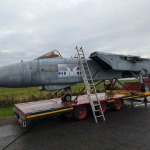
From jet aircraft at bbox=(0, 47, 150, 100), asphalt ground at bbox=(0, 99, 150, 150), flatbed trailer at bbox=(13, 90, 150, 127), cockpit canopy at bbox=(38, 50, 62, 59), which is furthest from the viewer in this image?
cockpit canopy at bbox=(38, 50, 62, 59)

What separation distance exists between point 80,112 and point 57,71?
233 cm

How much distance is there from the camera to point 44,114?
5.62 meters

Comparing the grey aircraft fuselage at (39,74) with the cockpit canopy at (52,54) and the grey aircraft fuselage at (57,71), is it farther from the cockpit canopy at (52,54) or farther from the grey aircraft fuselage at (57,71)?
the cockpit canopy at (52,54)

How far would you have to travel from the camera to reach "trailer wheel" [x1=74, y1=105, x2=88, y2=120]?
6.54m

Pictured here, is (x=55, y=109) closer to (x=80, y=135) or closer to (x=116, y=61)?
(x=80, y=135)

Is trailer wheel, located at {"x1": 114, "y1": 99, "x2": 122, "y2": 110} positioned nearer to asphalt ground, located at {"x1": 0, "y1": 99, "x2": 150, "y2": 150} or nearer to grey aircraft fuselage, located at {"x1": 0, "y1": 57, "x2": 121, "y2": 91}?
asphalt ground, located at {"x1": 0, "y1": 99, "x2": 150, "y2": 150}

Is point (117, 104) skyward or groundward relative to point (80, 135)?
skyward

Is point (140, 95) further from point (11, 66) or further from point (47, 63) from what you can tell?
point (11, 66)

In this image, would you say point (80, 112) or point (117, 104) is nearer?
point (80, 112)

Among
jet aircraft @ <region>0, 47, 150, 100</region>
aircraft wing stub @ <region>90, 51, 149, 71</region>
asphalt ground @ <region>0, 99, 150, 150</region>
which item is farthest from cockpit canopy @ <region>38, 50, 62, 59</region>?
asphalt ground @ <region>0, 99, 150, 150</region>

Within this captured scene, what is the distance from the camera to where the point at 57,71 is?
6.91m

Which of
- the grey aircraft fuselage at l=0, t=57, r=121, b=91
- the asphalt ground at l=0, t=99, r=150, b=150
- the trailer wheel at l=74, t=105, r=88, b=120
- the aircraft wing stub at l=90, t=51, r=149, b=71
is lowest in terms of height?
the asphalt ground at l=0, t=99, r=150, b=150

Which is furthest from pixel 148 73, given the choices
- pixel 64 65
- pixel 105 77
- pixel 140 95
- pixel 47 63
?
pixel 47 63

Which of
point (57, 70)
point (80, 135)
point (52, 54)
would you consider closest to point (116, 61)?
point (57, 70)
